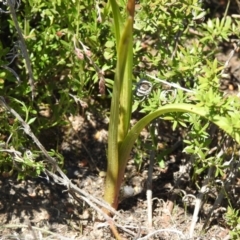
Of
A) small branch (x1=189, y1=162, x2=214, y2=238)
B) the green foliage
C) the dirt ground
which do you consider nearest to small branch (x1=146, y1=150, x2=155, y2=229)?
the dirt ground

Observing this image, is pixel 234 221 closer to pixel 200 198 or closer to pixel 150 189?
pixel 200 198

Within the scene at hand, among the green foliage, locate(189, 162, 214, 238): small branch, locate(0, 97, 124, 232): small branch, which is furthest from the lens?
locate(189, 162, 214, 238): small branch

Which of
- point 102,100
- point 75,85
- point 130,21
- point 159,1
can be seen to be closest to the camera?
point 130,21

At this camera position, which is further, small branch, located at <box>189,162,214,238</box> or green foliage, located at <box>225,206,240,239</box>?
small branch, located at <box>189,162,214,238</box>

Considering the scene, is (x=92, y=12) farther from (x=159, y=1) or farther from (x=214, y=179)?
(x=214, y=179)

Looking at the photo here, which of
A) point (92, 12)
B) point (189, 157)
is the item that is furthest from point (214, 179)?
point (92, 12)

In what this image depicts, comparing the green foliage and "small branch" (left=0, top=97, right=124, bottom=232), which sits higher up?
"small branch" (left=0, top=97, right=124, bottom=232)

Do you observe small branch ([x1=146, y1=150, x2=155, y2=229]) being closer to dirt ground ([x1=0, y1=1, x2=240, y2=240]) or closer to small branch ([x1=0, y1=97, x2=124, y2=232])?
Result: dirt ground ([x1=0, y1=1, x2=240, y2=240])

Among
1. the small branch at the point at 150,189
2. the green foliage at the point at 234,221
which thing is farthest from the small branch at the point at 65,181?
the green foliage at the point at 234,221
